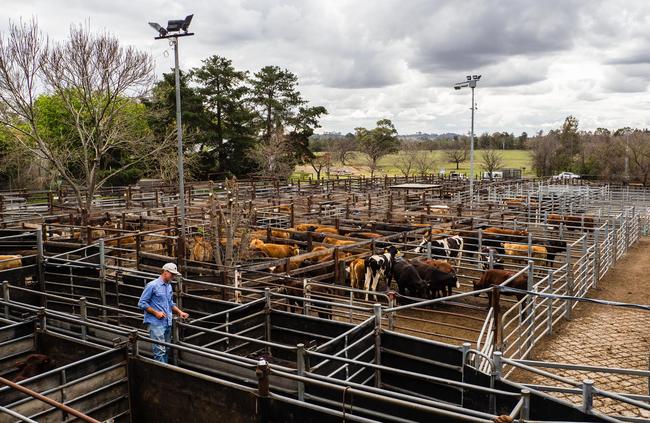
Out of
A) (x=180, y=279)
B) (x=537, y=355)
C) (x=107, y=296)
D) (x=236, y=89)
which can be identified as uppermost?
(x=236, y=89)

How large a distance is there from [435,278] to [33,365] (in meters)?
8.31

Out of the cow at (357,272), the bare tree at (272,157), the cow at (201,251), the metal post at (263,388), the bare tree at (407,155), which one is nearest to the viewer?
the metal post at (263,388)

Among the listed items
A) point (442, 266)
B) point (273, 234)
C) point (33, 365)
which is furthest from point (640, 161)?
point (33, 365)

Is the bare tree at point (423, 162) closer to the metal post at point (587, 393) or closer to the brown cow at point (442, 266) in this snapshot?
the brown cow at point (442, 266)

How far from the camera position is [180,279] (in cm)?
838

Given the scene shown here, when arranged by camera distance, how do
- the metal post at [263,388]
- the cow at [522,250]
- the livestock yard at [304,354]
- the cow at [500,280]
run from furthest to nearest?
the cow at [522,250] < the cow at [500,280] < the livestock yard at [304,354] < the metal post at [263,388]

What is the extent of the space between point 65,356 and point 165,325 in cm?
125

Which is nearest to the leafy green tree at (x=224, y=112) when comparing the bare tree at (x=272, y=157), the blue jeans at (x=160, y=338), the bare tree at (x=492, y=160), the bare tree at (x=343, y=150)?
the bare tree at (x=272, y=157)

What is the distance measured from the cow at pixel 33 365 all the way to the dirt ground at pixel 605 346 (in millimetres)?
6669

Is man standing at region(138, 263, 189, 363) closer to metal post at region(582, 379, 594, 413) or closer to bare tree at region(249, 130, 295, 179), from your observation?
metal post at region(582, 379, 594, 413)

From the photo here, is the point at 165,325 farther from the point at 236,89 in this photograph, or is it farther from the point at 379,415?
the point at 236,89

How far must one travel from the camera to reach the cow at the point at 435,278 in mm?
11969

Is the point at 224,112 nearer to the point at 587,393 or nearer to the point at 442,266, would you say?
the point at 442,266

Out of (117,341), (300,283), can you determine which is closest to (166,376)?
(117,341)
